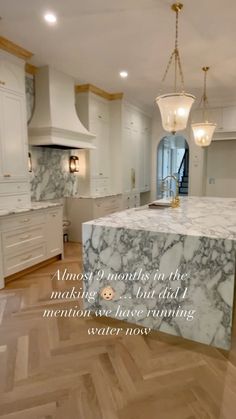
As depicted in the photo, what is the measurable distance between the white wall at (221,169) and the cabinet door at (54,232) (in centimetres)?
417

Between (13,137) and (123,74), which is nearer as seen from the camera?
(13,137)

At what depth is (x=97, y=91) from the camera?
529 centimetres

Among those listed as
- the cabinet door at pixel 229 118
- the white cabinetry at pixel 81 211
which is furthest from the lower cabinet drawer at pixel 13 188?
the cabinet door at pixel 229 118

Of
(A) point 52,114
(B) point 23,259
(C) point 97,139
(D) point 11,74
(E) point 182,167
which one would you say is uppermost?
(D) point 11,74

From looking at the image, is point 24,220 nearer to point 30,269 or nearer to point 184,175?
point 30,269

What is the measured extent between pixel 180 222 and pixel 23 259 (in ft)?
6.78

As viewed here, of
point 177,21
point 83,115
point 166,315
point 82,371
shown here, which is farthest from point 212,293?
point 83,115

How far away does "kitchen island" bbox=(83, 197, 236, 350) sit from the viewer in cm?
199

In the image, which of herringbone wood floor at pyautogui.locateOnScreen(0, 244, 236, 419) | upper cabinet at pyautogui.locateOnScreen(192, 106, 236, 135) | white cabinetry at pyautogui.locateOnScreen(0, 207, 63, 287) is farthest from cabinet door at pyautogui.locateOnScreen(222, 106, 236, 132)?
herringbone wood floor at pyautogui.locateOnScreen(0, 244, 236, 419)

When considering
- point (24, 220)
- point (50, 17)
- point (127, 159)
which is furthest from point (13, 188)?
point (127, 159)

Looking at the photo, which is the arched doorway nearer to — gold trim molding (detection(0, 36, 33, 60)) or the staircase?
the staircase

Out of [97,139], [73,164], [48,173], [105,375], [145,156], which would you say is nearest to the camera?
[105,375]

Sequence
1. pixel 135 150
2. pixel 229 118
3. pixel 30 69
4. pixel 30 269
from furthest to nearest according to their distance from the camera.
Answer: pixel 135 150 < pixel 229 118 < pixel 30 69 < pixel 30 269

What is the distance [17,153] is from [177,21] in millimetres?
2437
